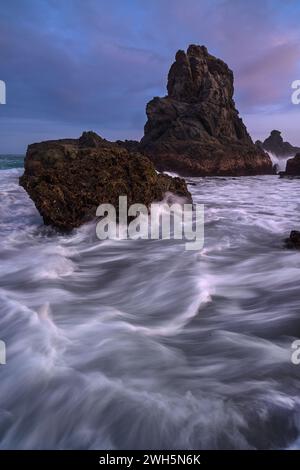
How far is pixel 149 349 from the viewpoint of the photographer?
336 cm

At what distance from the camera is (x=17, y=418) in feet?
8.33

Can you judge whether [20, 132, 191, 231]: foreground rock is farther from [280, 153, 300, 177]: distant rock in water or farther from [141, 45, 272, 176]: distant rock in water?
[280, 153, 300, 177]: distant rock in water

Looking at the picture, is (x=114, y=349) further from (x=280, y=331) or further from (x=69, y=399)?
(x=280, y=331)

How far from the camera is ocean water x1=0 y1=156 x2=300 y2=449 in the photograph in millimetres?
2387

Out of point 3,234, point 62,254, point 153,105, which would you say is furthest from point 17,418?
point 153,105

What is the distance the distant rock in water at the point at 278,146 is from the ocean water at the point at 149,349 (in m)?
73.4

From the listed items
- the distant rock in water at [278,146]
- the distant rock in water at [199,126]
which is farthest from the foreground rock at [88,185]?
the distant rock in water at [278,146]

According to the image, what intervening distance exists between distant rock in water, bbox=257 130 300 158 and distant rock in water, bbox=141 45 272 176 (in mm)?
29550

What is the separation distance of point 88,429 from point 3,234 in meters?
6.22

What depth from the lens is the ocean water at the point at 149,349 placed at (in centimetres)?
239

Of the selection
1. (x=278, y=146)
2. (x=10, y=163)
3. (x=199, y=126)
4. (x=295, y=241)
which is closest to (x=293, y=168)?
(x=199, y=126)

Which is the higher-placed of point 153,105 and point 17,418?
point 153,105

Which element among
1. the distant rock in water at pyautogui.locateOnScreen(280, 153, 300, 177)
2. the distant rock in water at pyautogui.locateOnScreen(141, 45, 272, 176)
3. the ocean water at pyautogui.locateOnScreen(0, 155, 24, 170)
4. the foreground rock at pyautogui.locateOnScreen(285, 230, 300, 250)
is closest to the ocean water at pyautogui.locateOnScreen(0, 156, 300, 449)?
the foreground rock at pyautogui.locateOnScreen(285, 230, 300, 250)
